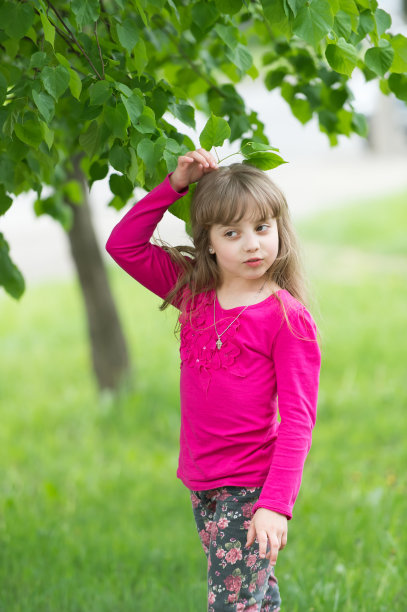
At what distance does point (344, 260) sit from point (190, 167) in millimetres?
7868

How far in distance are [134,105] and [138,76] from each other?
0.29m

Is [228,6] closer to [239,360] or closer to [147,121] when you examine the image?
[147,121]

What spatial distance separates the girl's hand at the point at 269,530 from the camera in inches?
75.8

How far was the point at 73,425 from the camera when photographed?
18.2ft

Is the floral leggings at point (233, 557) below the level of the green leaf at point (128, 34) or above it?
below

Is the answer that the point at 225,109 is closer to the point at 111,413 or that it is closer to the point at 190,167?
the point at 190,167

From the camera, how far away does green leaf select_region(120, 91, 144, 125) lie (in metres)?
2.05

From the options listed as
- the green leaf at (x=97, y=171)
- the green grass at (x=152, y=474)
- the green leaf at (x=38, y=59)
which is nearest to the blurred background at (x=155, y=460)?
the green grass at (x=152, y=474)

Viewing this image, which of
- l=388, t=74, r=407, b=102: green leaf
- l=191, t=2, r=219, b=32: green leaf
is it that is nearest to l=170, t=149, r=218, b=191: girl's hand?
l=191, t=2, r=219, b=32: green leaf

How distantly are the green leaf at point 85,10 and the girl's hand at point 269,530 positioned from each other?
4.15 feet

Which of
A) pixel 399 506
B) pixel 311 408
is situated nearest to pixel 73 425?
pixel 399 506

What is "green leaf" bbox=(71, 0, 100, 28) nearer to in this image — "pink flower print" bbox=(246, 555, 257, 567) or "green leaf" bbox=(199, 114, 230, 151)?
"green leaf" bbox=(199, 114, 230, 151)

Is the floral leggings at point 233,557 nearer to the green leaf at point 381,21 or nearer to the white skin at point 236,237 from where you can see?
the white skin at point 236,237

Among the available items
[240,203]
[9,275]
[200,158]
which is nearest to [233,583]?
[240,203]
